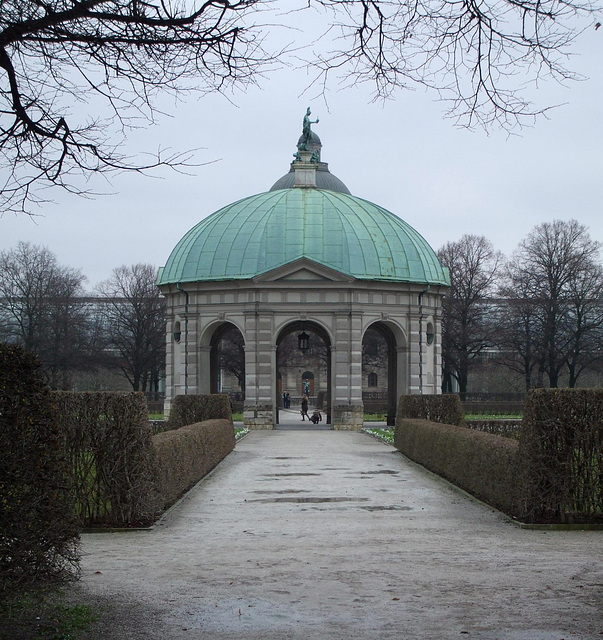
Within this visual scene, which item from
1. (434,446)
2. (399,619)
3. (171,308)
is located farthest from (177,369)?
(399,619)

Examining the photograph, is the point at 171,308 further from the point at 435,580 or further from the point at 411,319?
the point at 435,580

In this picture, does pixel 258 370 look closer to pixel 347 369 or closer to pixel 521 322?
pixel 347 369

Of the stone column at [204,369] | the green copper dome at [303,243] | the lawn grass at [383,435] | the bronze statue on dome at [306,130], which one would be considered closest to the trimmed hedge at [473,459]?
the lawn grass at [383,435]

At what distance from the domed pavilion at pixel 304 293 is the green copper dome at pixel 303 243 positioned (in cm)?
5

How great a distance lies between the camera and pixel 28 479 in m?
8.02

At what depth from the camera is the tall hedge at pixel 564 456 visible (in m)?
13.9

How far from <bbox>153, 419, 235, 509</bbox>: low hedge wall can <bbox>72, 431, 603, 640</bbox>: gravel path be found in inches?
15.7

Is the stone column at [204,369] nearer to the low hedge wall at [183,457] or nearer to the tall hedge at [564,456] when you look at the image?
the low hedge wall at [183,457]

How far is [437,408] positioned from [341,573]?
779 inches

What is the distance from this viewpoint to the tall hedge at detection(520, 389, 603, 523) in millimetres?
13938

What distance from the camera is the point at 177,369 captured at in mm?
43312

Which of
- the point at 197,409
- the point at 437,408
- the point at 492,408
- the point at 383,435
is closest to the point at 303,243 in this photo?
the point at 383,435

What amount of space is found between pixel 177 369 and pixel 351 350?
25.3 feet

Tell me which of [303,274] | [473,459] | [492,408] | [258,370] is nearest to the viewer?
[473,459]
